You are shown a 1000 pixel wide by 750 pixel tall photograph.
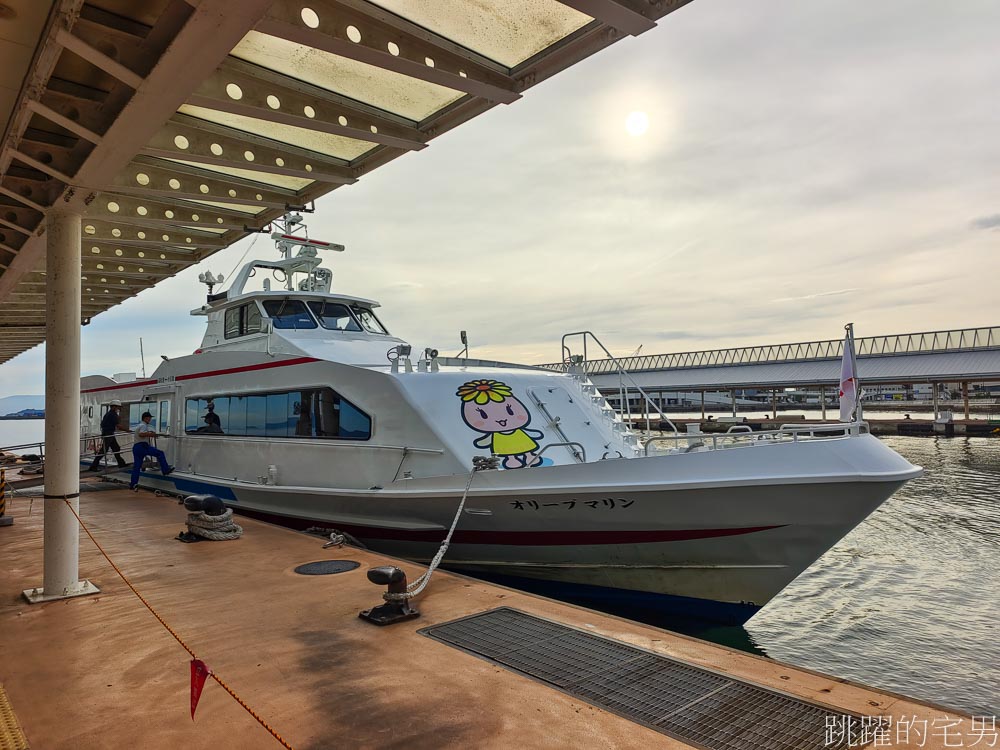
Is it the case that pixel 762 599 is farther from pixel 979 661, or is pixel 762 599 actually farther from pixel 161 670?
pixel 161 670

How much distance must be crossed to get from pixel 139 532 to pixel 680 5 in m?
8.24

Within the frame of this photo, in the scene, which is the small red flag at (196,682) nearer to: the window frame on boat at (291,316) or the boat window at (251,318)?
the window frame on boat at (291,316)

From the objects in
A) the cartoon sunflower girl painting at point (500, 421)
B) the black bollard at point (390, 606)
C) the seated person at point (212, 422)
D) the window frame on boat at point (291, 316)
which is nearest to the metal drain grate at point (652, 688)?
the black bollard at point (390, 606)

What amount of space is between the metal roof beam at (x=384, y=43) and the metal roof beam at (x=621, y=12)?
0.87 m

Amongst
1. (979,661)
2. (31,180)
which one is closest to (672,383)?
(979,661)

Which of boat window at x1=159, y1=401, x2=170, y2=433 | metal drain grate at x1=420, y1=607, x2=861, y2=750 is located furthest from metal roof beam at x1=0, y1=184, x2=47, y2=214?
boat window at x1=159, y1=401, x2=170, y2=433

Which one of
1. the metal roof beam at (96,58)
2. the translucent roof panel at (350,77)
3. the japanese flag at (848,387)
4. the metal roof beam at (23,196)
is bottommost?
the japanese flag at (848,387)

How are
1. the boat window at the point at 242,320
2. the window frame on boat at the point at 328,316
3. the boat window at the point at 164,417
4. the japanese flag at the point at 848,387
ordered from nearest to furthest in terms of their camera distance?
the japanese flag at the point at 848,387 → the window frame on boat at the point at 328,316 → the boat window at the point at 242,320 → the boat window at the point at 164,417

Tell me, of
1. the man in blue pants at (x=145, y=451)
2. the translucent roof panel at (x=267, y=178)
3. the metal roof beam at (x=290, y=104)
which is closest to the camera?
the metal roof beam at (x=290, y=104)

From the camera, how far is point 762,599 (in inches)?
248

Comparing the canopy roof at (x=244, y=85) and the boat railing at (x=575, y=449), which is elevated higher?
the canopy roof at (x=244, y=85)

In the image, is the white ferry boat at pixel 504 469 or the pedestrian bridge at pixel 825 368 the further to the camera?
the pedestrian bridge at pixel 825 368

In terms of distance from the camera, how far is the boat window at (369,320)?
11012mm

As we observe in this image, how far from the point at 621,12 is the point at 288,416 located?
23.6ft
